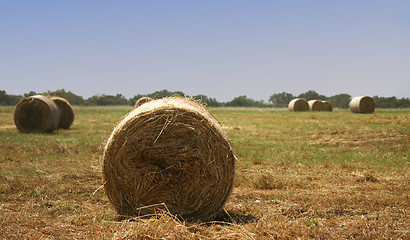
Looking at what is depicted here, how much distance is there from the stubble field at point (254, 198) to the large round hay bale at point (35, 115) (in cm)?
609

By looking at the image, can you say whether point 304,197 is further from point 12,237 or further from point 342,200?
point 12,237

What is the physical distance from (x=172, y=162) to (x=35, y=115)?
1605 centimetres

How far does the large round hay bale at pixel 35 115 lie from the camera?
19219 mm

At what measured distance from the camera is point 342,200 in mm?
6672

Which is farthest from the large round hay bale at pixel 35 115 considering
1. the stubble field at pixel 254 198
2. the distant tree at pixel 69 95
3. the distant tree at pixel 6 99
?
the distant tree at pixel 69 95

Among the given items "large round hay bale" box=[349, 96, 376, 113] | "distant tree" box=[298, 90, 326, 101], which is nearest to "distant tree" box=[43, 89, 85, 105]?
"distant tree" box=[298, 90, 326, 101]

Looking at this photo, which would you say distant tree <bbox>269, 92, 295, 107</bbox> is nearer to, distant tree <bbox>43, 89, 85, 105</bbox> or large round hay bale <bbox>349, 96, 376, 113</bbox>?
distant tree <bbox>43, 89, 85, 105</bbox>

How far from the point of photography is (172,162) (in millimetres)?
5711

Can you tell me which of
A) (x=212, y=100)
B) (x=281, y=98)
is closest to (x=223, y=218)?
(x=212, y=100)

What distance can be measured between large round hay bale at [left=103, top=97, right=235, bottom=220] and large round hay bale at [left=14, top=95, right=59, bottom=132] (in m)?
14.9

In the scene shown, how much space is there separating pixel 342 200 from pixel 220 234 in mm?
2994

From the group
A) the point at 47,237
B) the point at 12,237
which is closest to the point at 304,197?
the point at 47,237

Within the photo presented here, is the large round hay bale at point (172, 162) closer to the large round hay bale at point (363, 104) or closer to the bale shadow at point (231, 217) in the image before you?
the bale shadow at point (231, 217)

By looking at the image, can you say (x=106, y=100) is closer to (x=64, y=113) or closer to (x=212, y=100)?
(x=212, y=100)
